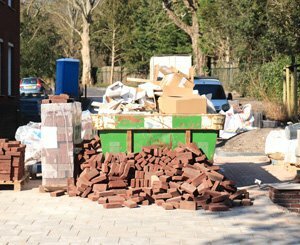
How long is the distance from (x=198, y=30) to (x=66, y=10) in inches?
1131

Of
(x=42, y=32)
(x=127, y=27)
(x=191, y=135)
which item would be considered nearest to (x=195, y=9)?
(x=42, y=32)

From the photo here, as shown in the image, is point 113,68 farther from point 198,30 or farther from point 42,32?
point 198,30

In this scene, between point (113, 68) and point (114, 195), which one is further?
point (113, 68)

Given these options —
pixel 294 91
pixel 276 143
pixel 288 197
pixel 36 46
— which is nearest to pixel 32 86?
pixel 36 46

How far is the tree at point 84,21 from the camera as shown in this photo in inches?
2427

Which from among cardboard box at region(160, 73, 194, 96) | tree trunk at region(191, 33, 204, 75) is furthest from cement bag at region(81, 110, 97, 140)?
tree trunk at region(191, 33, 204, 75)

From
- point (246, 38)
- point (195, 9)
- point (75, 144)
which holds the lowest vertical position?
point (75, 144)

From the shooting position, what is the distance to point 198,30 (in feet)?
138

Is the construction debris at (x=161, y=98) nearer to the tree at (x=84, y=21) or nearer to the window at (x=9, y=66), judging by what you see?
the window at (x=9, y=66)

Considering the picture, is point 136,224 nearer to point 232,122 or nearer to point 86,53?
point 232,122

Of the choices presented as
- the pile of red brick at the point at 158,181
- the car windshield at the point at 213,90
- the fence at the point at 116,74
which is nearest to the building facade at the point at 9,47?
the car windshield at the point at 213,90

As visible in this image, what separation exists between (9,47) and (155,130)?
15604 mm

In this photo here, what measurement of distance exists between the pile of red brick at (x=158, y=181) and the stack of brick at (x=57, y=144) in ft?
0.92

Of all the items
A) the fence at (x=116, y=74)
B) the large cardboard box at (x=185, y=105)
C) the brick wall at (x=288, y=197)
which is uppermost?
the fence at (x=116, y=74)
